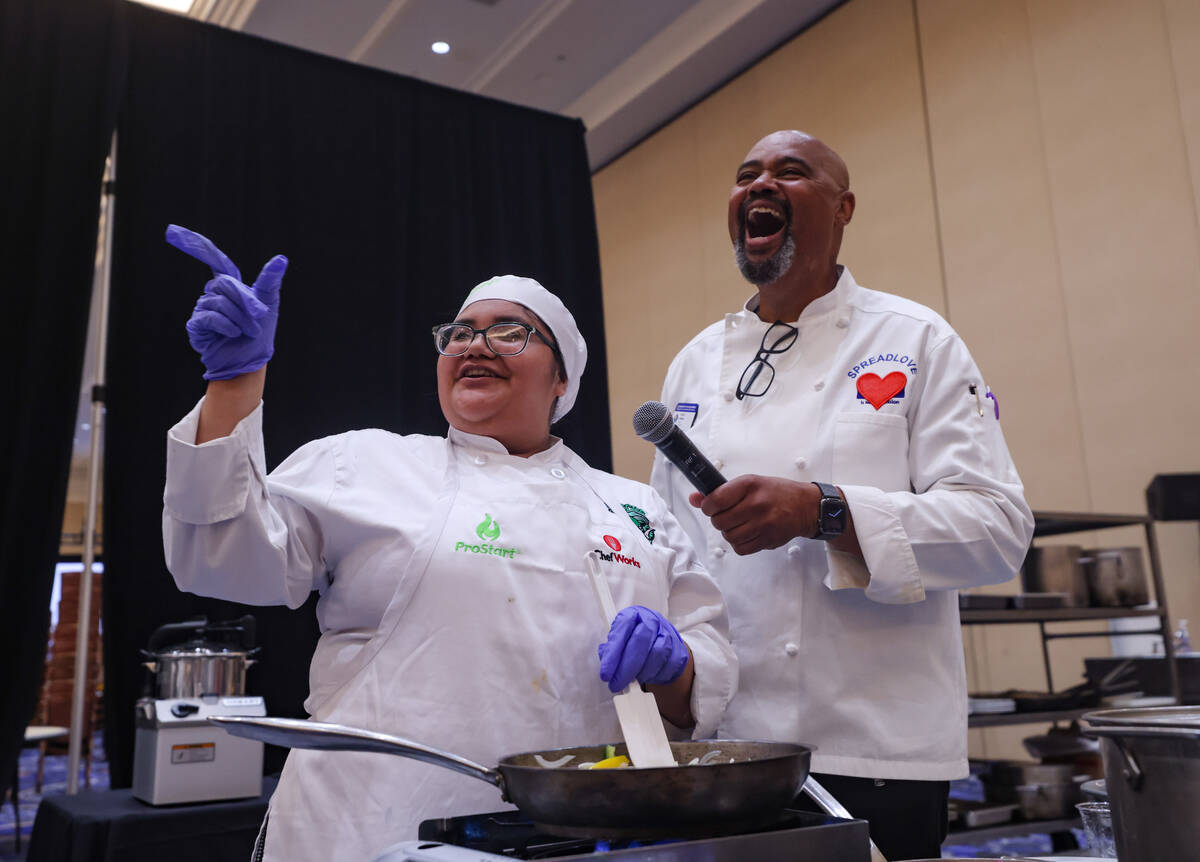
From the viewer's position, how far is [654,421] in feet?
3.13

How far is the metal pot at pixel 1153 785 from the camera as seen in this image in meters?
0.60

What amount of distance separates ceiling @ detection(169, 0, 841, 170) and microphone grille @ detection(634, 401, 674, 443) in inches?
199

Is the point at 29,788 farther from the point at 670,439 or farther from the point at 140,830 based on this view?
the point at 670,439

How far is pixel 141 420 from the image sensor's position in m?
3.03

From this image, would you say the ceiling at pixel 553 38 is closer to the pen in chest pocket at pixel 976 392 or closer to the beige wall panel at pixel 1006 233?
the beige wall panel at pixel 1006 233

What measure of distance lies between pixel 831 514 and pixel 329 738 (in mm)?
685

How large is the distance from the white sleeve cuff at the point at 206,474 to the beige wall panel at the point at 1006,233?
4.27 m

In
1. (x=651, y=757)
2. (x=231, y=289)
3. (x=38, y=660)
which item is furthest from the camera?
(x=38, y=660)

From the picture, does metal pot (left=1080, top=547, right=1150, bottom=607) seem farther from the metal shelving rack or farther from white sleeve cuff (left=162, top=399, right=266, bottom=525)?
white sleeve cuff (left=162, top=399, right=266, bottom=525)

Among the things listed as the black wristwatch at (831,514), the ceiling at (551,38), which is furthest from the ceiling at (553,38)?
the black wristwatch at (831,514)

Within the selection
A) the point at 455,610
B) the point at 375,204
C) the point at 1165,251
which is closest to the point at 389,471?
the point at 455,610

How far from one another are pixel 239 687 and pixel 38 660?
0.77 meters

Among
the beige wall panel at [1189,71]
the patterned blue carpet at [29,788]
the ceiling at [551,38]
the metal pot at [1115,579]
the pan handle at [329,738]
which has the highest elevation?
the ceiling at [551,38]

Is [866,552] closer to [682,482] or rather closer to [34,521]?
[682,482]
